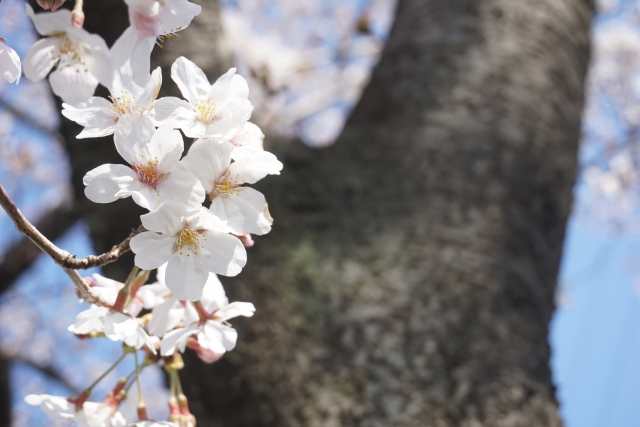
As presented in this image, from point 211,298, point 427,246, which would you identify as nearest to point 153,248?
A: point 211,298

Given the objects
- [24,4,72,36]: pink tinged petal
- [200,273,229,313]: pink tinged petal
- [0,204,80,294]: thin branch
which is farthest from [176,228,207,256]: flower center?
[0,204,80,294]: thin branch

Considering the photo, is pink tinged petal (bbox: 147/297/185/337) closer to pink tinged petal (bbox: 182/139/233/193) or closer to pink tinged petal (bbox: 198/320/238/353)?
pink tinged petal (bbox: 198/320/238/353)

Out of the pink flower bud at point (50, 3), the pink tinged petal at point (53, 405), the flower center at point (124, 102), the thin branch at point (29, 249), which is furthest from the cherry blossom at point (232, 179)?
the thin branch at point (29, 249)

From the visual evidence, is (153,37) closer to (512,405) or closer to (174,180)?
(174,180)

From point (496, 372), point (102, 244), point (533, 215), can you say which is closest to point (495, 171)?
point (533, 215)

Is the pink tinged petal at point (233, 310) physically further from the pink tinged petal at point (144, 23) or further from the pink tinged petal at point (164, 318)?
the pink tinged petal at point (144, 23)
